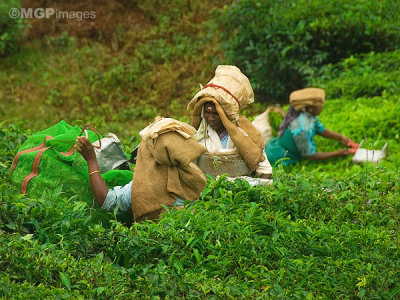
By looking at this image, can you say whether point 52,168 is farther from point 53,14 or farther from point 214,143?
point 53,14

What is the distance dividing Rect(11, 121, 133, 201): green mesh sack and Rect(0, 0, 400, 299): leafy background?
0.37 ft

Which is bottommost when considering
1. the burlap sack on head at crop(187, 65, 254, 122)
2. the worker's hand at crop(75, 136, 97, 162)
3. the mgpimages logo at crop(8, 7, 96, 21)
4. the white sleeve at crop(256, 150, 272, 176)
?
the white sleeve at crop(256, 150, 272, 176)

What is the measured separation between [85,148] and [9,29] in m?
7.55

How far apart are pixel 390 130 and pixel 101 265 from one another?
15.8ft

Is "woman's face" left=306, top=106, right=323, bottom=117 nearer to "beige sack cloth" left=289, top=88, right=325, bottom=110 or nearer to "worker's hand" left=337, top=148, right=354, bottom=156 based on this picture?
"beige sack cloth" left=289, top=88, right=325, bottom=110

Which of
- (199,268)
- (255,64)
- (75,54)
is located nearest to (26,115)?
(75,54)

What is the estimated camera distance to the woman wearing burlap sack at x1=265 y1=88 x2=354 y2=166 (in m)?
7.93

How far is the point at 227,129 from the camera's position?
18.5 ft

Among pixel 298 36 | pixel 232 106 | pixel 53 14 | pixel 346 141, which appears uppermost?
pixel 53 14

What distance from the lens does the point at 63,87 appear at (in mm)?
11242

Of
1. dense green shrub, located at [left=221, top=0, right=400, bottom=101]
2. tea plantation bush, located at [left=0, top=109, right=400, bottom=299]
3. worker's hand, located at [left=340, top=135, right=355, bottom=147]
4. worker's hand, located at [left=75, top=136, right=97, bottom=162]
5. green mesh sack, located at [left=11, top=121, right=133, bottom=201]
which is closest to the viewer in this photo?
tea plantation bush, located at [left=0, top=109, right=400, bottom=299]

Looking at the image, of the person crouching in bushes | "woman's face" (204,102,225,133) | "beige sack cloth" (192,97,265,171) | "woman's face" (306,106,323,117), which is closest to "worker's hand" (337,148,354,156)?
"woman's face" (306,106,323,117)

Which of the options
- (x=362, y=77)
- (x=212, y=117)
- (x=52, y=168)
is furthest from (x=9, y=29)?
(x=52, y=168)

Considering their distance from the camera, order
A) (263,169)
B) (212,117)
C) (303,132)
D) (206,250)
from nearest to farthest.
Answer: (206,250) → (212,117) → (263,169) → (303,132)
